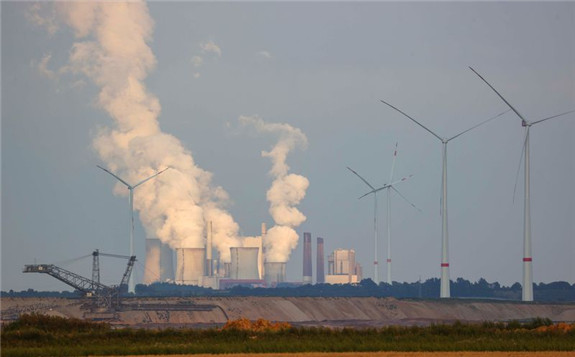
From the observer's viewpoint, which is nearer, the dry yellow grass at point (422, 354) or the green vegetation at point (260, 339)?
the dry yellow grass at point (422, 354)

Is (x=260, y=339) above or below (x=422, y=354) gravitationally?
above

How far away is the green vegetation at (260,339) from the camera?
8450 centimetres

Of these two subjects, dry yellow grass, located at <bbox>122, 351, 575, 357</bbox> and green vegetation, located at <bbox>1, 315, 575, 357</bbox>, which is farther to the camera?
green vegetation, located at <bbox>1, 315, 575, 357</bbox>

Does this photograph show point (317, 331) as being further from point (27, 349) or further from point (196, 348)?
point (27, 349)

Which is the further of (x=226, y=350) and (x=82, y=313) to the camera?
(x=82, y=313)

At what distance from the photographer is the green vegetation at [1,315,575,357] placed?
277 ft

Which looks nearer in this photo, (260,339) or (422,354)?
(422,354)

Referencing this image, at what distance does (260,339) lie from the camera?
93750 millimetres

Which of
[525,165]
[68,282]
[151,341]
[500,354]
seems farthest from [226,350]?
[68,282]

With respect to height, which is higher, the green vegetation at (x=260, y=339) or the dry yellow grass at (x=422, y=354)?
the green vegetation at (x=260, y=339)

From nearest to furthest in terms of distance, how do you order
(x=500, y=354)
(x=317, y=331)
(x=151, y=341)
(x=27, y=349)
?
(x=500, y=354) → (x=27, y=349) → (x=151, y=341) → (x=317, y=331)

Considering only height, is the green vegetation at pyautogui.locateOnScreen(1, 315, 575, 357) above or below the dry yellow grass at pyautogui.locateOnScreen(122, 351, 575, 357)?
above

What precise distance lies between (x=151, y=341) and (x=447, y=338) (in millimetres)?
24530

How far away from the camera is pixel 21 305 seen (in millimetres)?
199250
